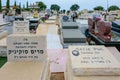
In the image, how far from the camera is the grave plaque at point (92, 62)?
186 inches

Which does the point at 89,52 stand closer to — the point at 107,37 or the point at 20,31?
the point at 107,37

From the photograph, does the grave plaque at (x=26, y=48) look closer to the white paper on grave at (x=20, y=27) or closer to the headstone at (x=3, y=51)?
the headstone at (x=3, y=51)

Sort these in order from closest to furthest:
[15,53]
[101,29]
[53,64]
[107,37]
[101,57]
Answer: [101,57] → [15,53] → [53,64] → [107,37] → [101,29]

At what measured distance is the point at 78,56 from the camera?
5.20 metres

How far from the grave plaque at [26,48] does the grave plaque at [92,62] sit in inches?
25.8

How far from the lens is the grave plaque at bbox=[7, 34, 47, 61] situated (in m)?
5.76

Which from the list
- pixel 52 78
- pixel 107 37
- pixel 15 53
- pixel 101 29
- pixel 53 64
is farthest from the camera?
pixel 101 29

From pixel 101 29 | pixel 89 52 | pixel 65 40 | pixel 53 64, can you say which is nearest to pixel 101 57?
pixel 89 52

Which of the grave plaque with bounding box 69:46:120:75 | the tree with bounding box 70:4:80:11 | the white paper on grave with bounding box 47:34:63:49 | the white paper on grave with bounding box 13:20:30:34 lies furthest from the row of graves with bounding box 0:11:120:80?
the tree with bounding box 70:4:80:11

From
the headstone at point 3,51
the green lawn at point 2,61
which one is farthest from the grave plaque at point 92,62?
the headstone at point 3,51

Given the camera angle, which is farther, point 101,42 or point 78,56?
point 101,42

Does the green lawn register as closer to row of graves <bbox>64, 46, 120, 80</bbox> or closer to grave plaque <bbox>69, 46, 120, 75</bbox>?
grave plaque <bbox>69, 46, 120, 75</bbox>

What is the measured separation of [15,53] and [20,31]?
14.5 feet

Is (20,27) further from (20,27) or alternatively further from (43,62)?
(43,62)
